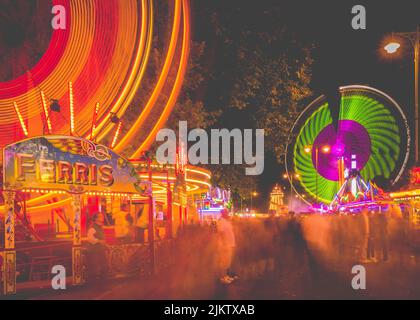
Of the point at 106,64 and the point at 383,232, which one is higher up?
the point at 106,64

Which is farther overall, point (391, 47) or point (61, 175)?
point (391, 47)

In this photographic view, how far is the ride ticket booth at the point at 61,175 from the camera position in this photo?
11.2 m

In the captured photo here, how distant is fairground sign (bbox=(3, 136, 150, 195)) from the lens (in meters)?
11.1

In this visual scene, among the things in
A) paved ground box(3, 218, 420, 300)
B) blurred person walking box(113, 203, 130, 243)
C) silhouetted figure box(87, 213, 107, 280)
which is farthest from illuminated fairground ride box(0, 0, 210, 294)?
blurred person walking box(113, 203, 130, 243)

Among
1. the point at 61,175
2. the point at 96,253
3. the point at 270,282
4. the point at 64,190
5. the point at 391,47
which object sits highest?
the point at 391,47

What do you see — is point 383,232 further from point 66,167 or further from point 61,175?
point 61,175

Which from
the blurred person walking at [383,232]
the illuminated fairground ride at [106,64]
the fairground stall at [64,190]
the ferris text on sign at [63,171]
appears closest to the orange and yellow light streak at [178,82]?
the illuminated fairground ride at [106,64]

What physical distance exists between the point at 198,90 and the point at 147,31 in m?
4.70

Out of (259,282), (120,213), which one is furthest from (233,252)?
(120,213)

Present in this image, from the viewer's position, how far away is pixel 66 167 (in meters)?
12.1

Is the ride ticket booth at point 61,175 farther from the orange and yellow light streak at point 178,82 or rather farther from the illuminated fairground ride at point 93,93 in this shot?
the orange and yellow light streak at point 178,82

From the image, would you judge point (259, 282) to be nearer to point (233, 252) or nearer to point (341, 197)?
point (233, 252)

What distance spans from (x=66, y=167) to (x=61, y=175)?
245 mm

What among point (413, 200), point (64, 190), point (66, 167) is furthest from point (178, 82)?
point (413, 200)
